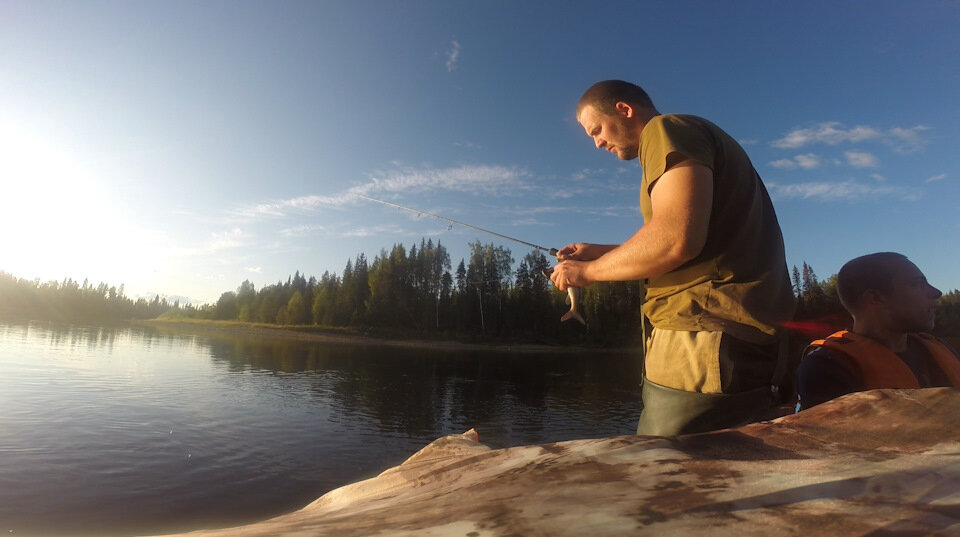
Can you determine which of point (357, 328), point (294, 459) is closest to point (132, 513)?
point (294, 459)

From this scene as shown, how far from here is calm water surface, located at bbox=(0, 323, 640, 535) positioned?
49.1 ft

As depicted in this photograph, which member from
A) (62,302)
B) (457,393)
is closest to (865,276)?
(457,393)

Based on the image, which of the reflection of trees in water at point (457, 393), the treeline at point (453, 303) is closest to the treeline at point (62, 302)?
the treeline at point (453, 303)

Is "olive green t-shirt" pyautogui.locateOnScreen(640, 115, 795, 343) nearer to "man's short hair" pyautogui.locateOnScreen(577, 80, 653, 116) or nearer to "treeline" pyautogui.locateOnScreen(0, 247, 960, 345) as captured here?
"man's short hair" pyautogui.locateOnScreen(577, 80, 653, 116)

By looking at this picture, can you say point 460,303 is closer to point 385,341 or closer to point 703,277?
point 385,341

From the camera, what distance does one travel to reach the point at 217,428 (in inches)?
941

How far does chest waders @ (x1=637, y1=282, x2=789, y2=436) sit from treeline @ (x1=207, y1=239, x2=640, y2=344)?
9400 cm

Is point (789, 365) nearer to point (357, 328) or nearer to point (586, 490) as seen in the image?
point (586, 490)

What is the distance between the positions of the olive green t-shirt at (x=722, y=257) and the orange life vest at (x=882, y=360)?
67 centimetres

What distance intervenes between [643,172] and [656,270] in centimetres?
54

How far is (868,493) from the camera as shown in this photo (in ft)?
3.22

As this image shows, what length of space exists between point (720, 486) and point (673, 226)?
1233 mm

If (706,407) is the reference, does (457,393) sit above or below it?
below

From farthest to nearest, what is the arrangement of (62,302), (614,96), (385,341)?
(62,302) → (385,341) → (614,96)
